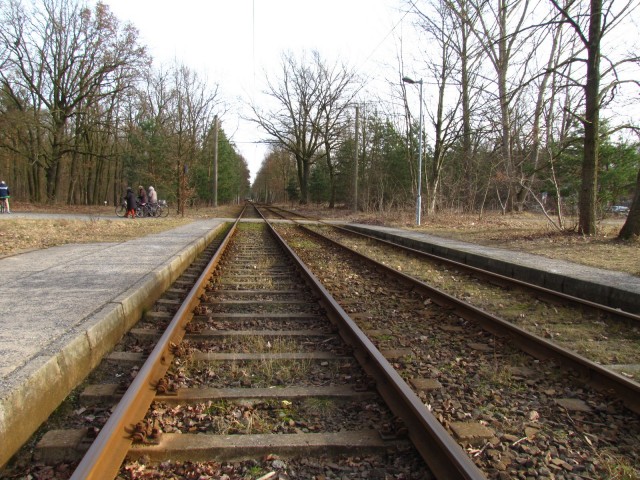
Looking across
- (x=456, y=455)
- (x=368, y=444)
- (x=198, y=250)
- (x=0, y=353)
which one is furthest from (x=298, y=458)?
(x=198, y=250)

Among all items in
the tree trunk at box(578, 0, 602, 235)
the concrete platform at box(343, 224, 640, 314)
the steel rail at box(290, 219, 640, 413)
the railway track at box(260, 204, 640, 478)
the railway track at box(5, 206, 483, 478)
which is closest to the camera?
the railway track at box(5, 206, 483, 478)

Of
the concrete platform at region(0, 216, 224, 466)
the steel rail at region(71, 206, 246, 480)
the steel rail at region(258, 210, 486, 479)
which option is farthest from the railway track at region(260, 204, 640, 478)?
the concrete platform at region(0, 216, 224, 466)

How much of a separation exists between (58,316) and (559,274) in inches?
285

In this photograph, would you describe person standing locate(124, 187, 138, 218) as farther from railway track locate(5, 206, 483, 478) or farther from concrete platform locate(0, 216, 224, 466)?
railway track locate(5, 206, 483, 478)

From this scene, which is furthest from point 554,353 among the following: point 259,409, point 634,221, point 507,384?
point 634,221

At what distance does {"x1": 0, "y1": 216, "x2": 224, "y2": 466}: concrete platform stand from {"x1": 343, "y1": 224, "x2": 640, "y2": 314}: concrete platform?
6265mm

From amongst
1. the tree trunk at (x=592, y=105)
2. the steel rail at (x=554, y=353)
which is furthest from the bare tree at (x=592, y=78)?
the steel rail at (x=554, y=353)

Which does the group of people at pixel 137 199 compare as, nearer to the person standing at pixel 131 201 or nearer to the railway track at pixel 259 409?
the person standing at pixel 131 201

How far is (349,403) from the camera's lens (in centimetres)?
306

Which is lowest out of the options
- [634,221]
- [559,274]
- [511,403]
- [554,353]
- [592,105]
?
[511,403]

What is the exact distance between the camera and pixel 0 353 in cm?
316

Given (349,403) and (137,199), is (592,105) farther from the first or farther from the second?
(137,199)

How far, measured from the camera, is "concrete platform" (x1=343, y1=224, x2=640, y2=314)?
21.0ft

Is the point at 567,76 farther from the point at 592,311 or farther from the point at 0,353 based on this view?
the point at 0,353
